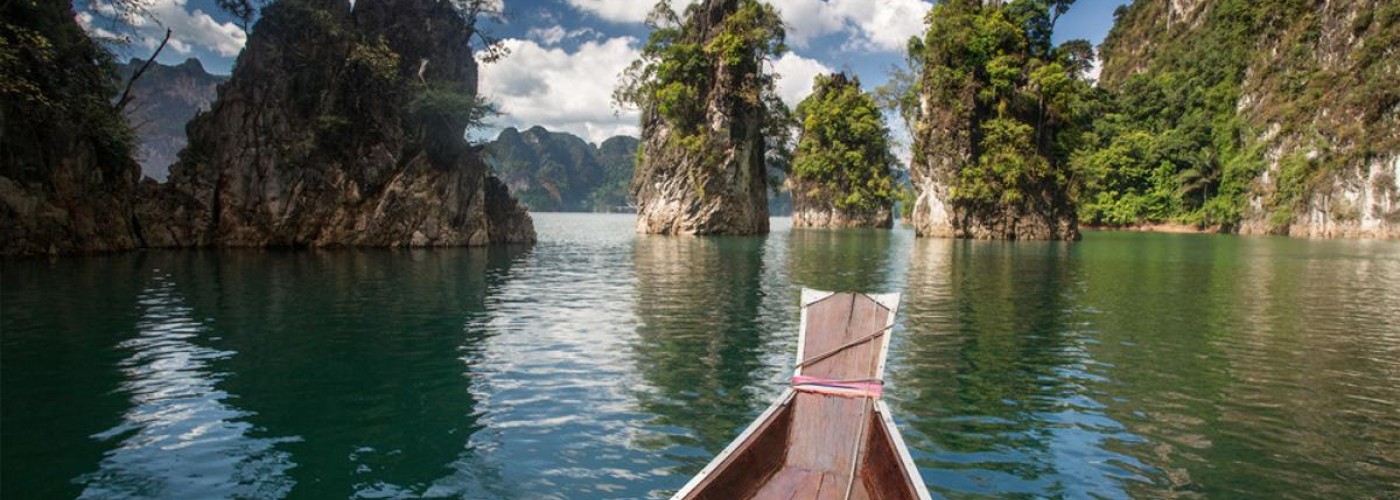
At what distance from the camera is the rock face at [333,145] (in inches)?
1582

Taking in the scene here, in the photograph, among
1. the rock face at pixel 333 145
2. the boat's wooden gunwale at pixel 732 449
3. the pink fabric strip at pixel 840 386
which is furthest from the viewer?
the rock face at pixel 333 145

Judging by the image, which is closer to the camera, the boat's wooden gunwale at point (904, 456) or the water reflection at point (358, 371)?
the boat's wooden gunwale at point (904, 456)

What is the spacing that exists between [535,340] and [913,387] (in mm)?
8038

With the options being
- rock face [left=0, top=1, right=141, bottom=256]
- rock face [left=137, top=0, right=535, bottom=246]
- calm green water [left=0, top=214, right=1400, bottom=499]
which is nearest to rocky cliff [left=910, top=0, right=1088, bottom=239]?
calm green water [left=0, top=214, right=1400, bottom=499]

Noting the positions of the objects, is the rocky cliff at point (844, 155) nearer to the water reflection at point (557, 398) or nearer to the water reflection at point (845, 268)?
the water reflection at point (845, 268)

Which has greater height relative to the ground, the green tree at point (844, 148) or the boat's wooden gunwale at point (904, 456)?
the green tree at point (844, 148)

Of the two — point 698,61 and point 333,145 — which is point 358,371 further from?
point 698,61

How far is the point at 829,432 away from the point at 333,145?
4368 cm

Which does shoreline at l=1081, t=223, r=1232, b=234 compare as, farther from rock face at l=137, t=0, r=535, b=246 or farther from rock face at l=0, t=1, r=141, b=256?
rock face at l=0, t=1, r=141, b=256

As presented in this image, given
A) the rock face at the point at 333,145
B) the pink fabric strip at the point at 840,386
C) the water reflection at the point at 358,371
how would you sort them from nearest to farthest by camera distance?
the pink fabric strip at the point at 840,386 → the water reflection at the point at 358,371 → the rock face at the point at 333,145

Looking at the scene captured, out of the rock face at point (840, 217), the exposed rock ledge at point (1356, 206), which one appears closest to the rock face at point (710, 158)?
the rock face at point (840, 217)

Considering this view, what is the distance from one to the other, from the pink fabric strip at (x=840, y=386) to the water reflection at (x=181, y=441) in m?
5.53

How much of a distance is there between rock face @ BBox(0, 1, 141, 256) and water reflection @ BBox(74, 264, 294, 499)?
868 inches

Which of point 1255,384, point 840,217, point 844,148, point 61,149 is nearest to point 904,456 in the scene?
point 1255,384
